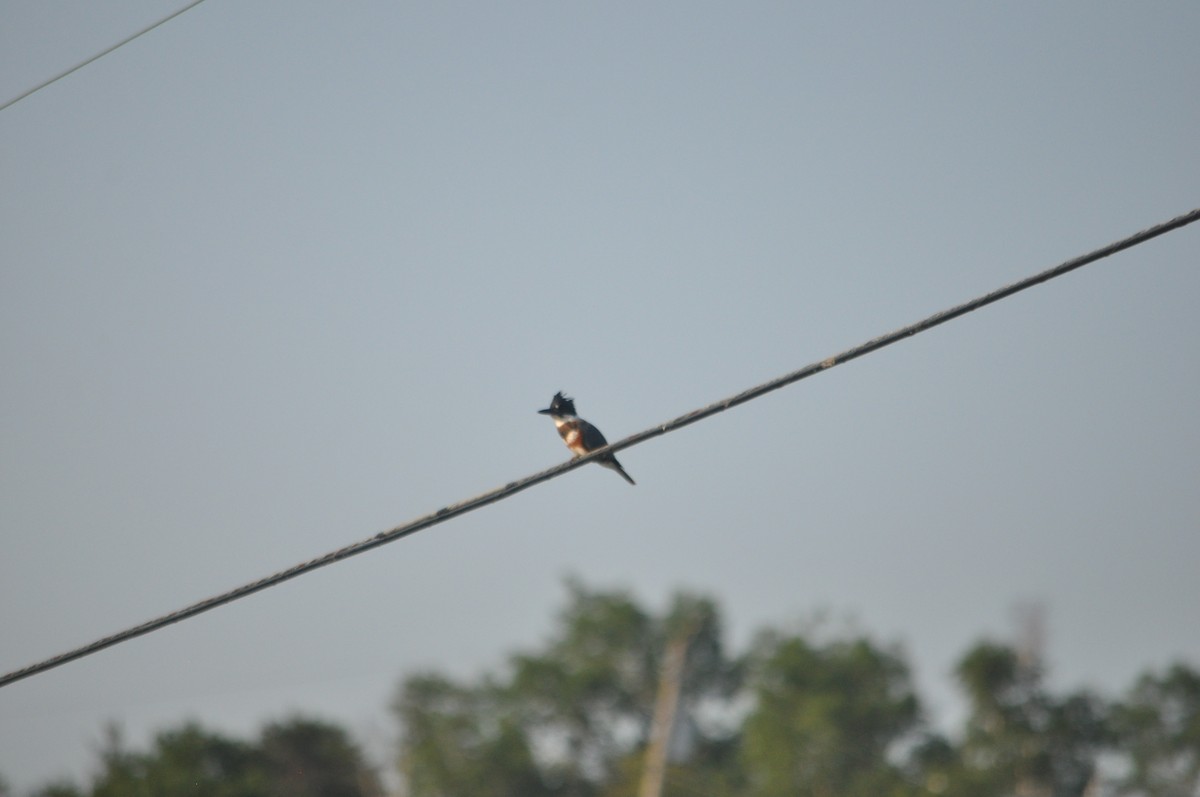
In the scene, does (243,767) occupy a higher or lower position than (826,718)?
higher

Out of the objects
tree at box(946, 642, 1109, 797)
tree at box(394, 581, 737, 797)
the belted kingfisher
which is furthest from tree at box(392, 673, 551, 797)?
the belted kingfisher

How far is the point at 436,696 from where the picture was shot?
217 ft

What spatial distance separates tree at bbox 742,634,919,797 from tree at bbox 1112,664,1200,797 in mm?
9038

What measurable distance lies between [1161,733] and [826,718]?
599 inches

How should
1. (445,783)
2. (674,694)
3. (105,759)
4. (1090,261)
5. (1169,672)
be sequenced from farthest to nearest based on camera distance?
(1169,672), (445,783), (105,759), (674,694), (1090,261)

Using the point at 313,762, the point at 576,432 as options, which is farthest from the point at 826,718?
the point at 576,432

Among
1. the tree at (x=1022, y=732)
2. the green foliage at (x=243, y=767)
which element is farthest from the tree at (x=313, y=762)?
the tree at (x=1022, y=732)

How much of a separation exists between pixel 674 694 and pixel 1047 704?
113 ft

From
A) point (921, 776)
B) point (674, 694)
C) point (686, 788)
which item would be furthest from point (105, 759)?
point (921, 776)

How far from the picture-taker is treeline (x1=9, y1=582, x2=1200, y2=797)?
187 ft

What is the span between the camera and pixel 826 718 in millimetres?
60406

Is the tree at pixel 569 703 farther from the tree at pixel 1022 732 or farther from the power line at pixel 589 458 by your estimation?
the power line at pixel 589 458

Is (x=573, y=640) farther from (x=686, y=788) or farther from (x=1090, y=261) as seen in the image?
(x=1090, y=261)

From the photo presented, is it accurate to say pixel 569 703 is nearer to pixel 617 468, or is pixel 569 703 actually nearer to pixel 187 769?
pixel 187 769
